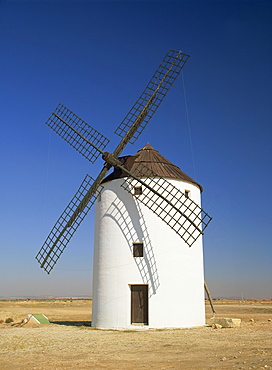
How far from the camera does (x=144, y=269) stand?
1867cm

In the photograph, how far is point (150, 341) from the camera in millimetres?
13820

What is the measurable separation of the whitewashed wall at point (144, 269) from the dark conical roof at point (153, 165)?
1.53 feet

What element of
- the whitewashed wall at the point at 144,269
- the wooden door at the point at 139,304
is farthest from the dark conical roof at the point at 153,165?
the wooden door at the point at 139,304

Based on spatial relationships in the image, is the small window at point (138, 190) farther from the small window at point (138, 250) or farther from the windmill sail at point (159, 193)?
the small window at point (138, 250)

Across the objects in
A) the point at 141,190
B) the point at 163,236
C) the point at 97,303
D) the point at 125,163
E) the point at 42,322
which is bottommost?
the point at 42,322

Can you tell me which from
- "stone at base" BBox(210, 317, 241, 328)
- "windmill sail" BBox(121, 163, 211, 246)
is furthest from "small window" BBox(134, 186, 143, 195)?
"stone at base" BBox(210, 317, 241, 328)

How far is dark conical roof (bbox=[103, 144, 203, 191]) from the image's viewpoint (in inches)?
790

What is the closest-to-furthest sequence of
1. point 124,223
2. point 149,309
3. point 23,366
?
point 23,366, point 149,309, point 124,223

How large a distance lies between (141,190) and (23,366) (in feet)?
38.1

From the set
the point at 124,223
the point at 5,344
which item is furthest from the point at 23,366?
the point at 124,223

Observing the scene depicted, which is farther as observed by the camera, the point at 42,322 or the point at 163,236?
the point at 42,322

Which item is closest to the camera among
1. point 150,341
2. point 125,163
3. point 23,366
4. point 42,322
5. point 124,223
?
point 23,366

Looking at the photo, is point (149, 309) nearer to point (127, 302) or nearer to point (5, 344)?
point (127, 302)

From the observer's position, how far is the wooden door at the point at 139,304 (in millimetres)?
18406
